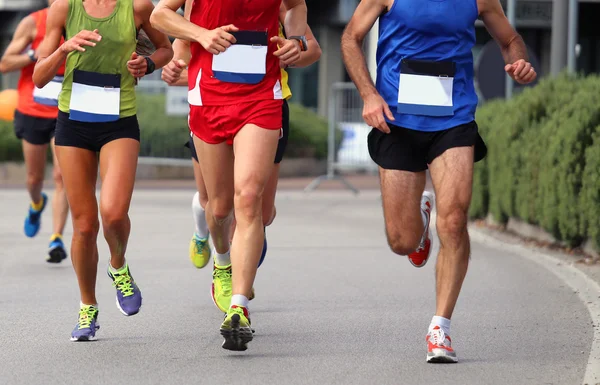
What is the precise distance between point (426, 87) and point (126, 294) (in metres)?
1.90

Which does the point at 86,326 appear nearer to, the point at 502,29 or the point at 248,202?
the point at 248,202

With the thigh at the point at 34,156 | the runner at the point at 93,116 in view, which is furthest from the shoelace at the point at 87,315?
the thigh at the point at 34,156

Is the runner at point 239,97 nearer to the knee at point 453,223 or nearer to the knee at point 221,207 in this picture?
the knee at point 221,207

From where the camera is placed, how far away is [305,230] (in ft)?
45.6

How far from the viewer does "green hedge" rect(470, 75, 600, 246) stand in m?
10.2

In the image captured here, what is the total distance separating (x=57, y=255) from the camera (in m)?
10.6

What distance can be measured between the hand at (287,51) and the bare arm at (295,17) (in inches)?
13.7

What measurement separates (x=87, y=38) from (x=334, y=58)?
1215 inches

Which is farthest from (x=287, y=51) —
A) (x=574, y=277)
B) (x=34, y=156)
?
(x=34, y=156)

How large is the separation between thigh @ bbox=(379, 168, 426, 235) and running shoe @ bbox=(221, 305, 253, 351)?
950 millimetres

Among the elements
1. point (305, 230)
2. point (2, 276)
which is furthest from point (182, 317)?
point (305, 230)

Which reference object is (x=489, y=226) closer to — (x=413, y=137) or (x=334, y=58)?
(x=413, y=137)

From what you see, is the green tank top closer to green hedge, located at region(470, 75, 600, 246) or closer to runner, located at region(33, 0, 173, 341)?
runner, located at region(33, 0, 173, 341)

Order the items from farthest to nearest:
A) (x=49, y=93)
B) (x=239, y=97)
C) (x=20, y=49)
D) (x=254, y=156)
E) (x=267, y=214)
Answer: (x=20, y=49) → (x=49, y=93) → (x=267, y=214) → (x=239, y=97) → (x=254, y=156)
